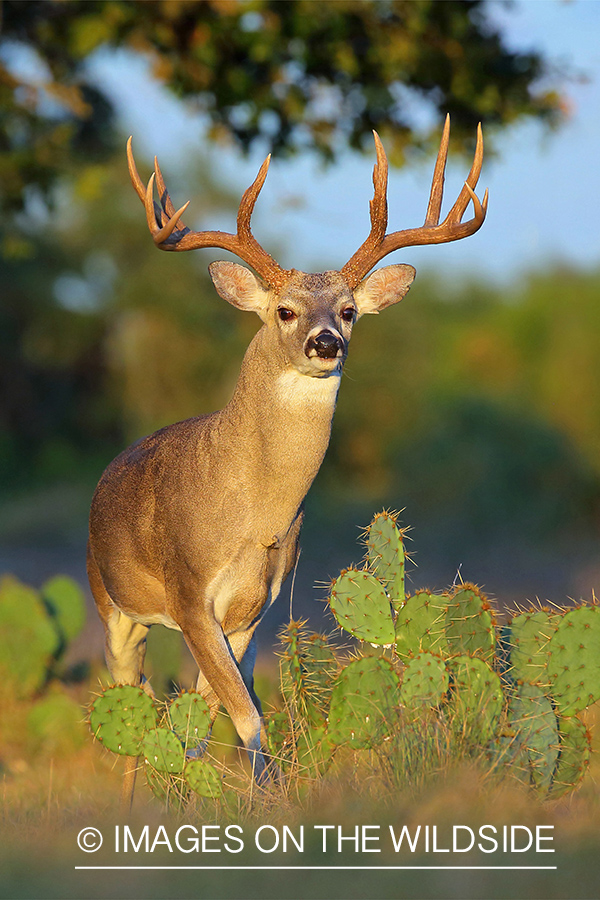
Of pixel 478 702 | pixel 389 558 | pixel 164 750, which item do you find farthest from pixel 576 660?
pixel 164 750

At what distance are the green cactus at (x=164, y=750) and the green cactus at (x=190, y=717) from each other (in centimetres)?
6

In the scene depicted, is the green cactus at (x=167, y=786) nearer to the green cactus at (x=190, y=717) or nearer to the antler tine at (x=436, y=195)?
the green cactus at (x=190, y=717)

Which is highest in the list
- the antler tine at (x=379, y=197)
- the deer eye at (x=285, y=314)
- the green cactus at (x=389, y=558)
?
the antler tine at (x=379, y=197)

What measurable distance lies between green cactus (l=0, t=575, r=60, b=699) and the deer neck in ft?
10.7

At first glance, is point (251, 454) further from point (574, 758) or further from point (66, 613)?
point (66, 613)

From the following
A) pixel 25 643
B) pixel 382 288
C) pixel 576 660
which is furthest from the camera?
pixel 25 643

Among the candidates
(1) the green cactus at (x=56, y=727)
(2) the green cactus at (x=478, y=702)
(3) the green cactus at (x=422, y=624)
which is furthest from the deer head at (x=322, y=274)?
(1) the green cactus at (x=56, y=727)

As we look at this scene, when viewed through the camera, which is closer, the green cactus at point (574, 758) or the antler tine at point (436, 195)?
the green cactus at point (574, 758)

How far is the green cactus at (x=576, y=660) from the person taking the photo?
450 cm

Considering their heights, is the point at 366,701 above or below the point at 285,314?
below

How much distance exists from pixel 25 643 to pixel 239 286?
347 centimetres

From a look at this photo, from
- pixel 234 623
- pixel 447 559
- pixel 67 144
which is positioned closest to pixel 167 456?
pixel 234 623

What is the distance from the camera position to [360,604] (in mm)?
4582

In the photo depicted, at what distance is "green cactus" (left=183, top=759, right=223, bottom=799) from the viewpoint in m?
4.27
